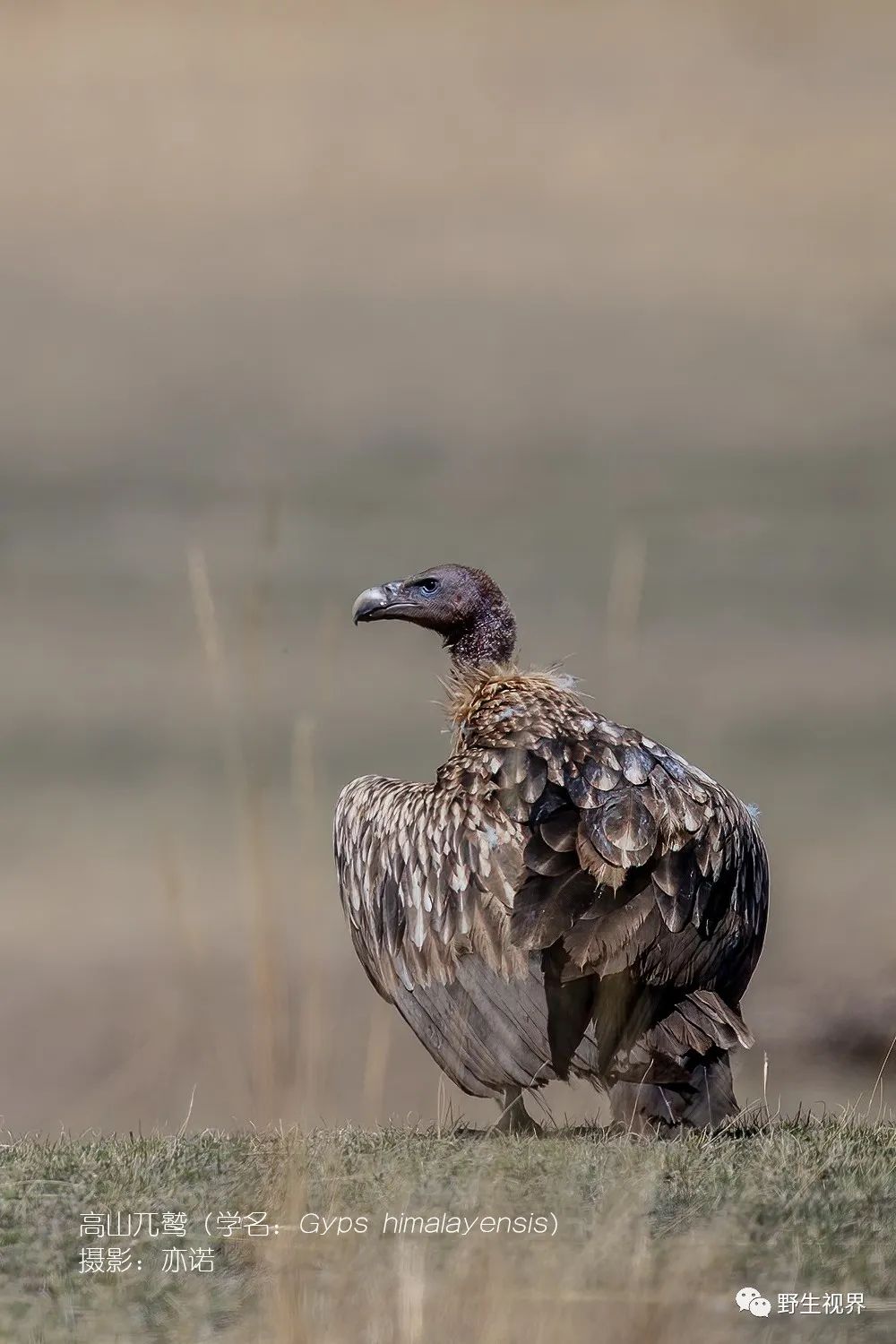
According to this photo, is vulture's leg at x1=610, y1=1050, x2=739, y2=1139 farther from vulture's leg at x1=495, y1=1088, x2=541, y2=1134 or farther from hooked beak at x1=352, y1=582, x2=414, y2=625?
hooked beak at x1=352, y1=582, x2=414, y2=625

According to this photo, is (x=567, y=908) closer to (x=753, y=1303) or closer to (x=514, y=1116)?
(x=514, y=1116)

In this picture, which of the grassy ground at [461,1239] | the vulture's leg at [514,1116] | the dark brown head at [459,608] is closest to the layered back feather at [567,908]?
the vulture's leg at [514,1116]

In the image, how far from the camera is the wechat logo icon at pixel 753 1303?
497 centimetres

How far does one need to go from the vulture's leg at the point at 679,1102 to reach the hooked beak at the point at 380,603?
11.8 ft

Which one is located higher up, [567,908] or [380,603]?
[380,603]

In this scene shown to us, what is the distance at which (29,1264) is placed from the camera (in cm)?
550

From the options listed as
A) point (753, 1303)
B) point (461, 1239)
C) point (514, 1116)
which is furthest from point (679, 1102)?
point (753, 1303)

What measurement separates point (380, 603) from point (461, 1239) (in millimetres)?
5467

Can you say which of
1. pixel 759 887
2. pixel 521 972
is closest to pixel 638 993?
pixel 521 972

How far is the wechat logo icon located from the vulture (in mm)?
2388

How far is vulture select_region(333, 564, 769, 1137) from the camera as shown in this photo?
7617 millimetres

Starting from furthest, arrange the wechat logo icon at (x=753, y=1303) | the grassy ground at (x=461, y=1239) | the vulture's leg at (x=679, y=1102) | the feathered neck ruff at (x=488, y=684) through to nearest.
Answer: the feathered neck ruff at (x=488, y=684) < the vulture's leg at (x=679, y=1102) < the wechat logo icon at (x=753, y=1303) < the grassy ground at (x=461, y=1239)

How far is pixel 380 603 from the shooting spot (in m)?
10.4

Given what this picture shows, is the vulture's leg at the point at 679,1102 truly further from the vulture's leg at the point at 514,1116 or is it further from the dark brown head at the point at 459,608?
the dark brown head at the point at 459,608
